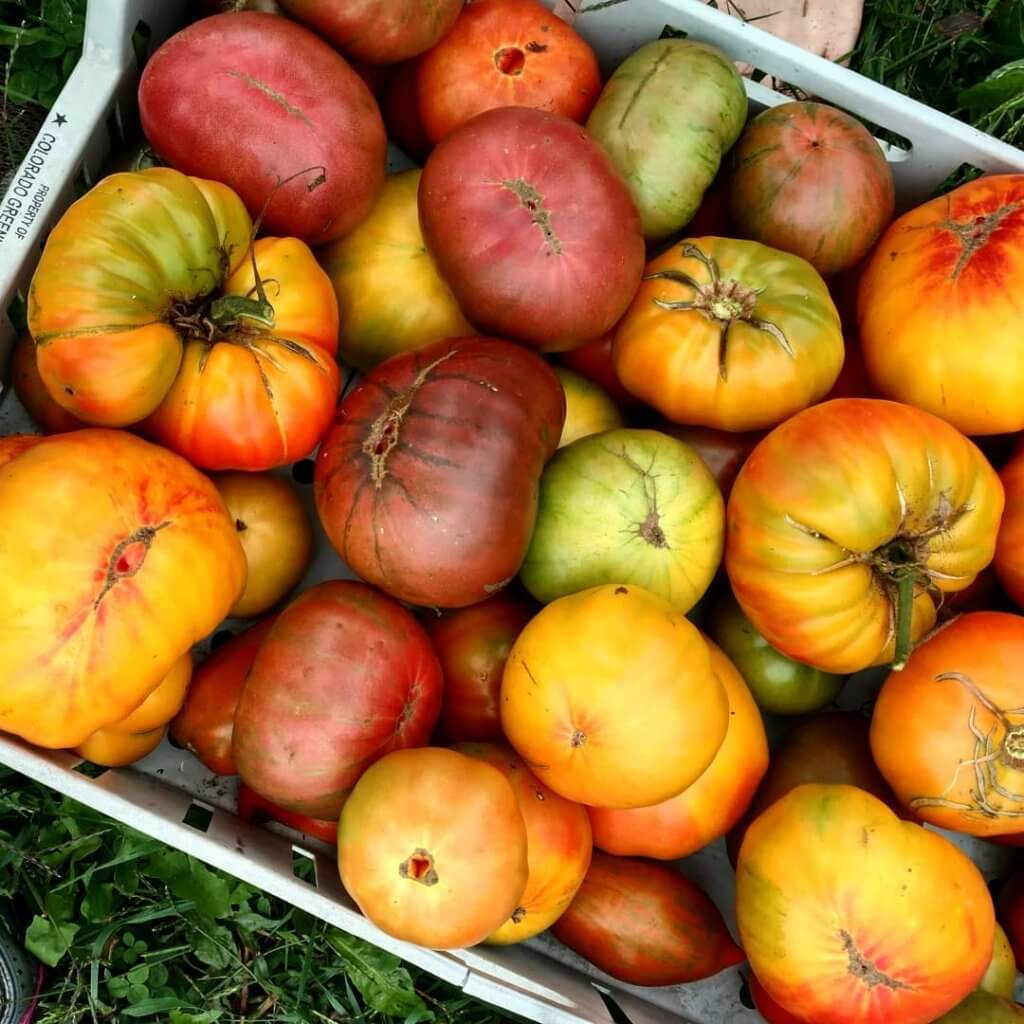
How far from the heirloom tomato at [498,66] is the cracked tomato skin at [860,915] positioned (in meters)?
1.15

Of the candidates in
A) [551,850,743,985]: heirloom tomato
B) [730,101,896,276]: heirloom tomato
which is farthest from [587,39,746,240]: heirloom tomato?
[551,850,743,985]: heirloom tomato

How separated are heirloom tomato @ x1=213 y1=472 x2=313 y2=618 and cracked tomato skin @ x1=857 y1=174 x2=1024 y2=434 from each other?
3.14ft

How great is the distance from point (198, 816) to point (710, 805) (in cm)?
78

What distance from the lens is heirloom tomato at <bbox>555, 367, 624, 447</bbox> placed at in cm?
174

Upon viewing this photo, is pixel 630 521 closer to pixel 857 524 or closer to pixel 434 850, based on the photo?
pixel 857 524

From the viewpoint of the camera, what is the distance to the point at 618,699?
137 cm

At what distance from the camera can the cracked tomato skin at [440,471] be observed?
4.64 ft

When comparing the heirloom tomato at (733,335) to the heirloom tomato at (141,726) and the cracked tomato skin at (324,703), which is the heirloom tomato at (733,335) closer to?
the cracked tomato skin at (324,703)

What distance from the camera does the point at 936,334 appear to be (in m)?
1.61

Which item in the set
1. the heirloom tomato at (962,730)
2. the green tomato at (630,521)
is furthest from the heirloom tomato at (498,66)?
the heirloom tomato at (962,730)

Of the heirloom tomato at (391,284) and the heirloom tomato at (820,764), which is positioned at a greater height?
the heirloom tomato at (391,284)

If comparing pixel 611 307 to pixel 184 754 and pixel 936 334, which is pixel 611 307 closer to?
pixel 936 334

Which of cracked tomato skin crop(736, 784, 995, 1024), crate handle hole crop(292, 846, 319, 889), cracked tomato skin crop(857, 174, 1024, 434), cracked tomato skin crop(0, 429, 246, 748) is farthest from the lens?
crate handle hole crop(292, 846, 319, 889)

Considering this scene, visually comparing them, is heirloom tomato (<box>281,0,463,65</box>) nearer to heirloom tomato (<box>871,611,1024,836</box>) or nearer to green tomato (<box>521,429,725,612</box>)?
green tomato (<box>521,429,725,612</box>)
